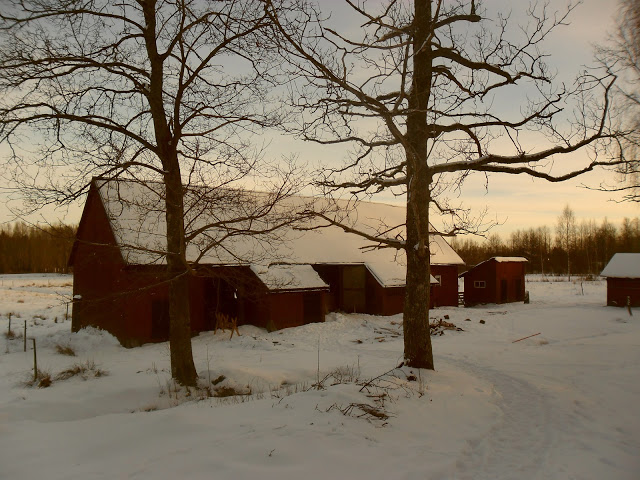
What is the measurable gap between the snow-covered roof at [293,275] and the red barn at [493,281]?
16.5 meters

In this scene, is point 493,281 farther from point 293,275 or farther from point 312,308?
point 293,275

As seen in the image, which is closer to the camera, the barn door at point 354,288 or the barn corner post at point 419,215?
the barn corner post at point 419,215

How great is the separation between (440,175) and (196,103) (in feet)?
20.3

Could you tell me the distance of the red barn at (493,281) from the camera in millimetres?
33500

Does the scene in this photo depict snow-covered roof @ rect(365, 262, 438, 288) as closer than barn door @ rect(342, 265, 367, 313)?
A: Yes

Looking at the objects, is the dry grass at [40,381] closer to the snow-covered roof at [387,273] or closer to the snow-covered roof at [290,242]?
the snow-covered roof at [290,242]

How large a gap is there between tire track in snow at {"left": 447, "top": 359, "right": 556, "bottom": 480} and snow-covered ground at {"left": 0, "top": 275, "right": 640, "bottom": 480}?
3 cm

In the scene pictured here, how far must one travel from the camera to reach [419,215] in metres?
9.91

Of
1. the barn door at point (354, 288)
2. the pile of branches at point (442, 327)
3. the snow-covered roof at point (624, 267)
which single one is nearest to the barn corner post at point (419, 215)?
the pile of branches at point (442, 327)

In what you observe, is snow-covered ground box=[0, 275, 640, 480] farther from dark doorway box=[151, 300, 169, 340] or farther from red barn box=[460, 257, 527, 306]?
red barn box=[460, 257, 527, 306]

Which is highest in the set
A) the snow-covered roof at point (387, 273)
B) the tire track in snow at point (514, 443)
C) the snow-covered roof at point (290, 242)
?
the snow-covered roof at point (290, 242)

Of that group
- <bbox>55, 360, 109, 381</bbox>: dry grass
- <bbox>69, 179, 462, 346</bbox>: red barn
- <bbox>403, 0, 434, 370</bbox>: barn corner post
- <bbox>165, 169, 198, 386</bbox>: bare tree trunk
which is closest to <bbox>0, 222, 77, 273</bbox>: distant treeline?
<bbox>69, 179, 462, 346</bbox>: red barn

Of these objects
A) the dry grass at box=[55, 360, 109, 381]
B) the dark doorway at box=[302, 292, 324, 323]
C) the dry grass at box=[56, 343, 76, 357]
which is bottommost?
the dry grass at box=[56, 343, 76, 357]

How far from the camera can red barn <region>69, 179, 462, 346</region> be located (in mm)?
18000
